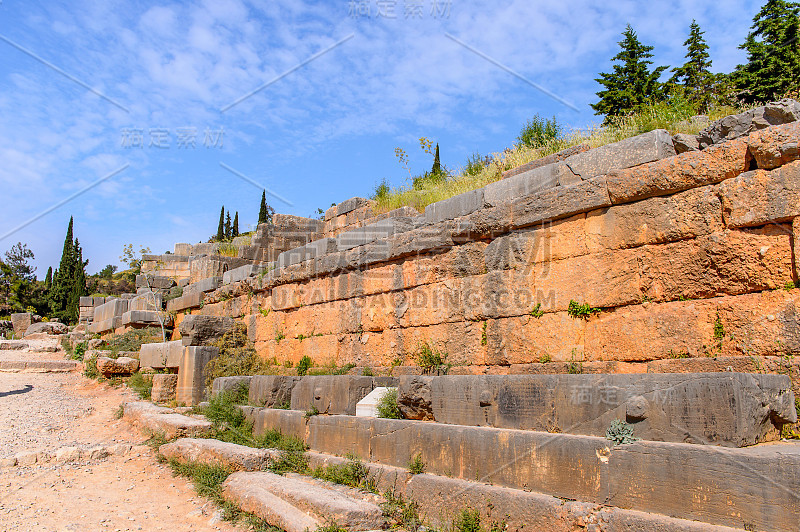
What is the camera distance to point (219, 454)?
6.83m

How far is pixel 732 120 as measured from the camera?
510 centimetres

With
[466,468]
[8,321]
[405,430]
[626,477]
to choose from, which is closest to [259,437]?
[405,430]

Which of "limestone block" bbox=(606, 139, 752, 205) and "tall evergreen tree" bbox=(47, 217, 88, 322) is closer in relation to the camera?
"limestone block" bbox=(606, 139, 752, 205)

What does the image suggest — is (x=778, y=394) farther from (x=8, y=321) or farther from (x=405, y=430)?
(x=8, y=321)

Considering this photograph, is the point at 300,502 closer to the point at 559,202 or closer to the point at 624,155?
the point at 559,202

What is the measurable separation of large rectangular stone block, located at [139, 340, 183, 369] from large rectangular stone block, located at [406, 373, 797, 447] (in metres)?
7.89

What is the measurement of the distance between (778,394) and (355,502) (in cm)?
345

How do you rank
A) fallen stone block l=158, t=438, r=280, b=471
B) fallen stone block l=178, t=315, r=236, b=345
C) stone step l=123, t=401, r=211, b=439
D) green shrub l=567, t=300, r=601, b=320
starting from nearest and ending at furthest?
1. green shrub l=567, t=300, r=601, b=320
2. fallen stone block l=158, t=438, r=280, b=471
3. stone step l=123, t=401, r=211, b=439
4. fallen stone block l=178, t=315, r=236, b=345

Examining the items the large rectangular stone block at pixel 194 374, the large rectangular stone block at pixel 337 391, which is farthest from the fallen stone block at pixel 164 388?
the large rectangular stone block at pixel 337 391

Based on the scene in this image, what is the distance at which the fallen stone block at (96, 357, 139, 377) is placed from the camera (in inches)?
537

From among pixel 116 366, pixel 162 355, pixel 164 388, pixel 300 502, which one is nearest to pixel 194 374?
pixel 164 388

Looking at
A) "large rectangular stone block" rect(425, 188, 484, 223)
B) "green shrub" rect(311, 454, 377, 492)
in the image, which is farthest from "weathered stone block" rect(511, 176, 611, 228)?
"green shrub" rect(311, 454, 377, 492)

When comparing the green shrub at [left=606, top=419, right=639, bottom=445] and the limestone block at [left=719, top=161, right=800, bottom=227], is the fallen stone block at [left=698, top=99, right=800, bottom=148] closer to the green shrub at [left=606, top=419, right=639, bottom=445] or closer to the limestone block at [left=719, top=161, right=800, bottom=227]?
the limestone block at [left=719, top=161, right=800, bottom=227]

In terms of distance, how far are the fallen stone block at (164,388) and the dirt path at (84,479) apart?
2.78ft
